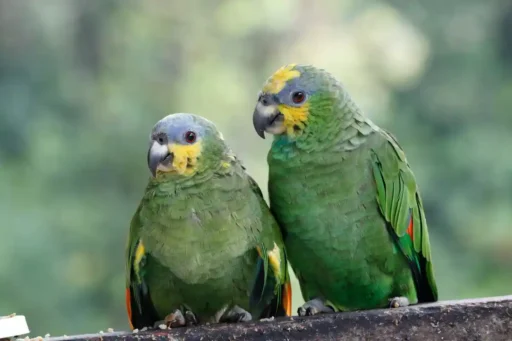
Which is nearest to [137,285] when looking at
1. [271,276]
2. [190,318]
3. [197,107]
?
[190,318]

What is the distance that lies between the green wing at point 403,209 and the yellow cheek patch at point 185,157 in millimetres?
382

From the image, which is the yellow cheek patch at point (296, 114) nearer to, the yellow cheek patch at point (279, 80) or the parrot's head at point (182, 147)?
the yellow cheek patch at point (279, 80)

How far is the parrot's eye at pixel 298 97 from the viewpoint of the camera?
1645 mm

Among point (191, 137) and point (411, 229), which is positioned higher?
point (191, 137)

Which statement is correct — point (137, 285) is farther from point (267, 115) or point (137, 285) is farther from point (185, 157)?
point (267, 115)

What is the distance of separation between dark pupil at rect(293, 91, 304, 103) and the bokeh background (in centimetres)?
192

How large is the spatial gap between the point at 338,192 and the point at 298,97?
215 mm

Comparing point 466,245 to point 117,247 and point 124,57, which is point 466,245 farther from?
point 124,57

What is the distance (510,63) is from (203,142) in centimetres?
294

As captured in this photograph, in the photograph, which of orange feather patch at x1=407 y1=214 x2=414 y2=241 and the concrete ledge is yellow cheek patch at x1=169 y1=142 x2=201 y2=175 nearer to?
Answer: the concrete ledge

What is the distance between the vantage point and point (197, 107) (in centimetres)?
387

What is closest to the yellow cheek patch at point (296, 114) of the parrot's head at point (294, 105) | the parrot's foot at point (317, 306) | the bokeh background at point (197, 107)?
the parrot's head at point (294, 105)

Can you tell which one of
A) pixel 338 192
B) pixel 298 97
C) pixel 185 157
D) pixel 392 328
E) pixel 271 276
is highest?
pixel 298 97

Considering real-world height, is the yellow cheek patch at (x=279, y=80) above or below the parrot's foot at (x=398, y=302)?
above
